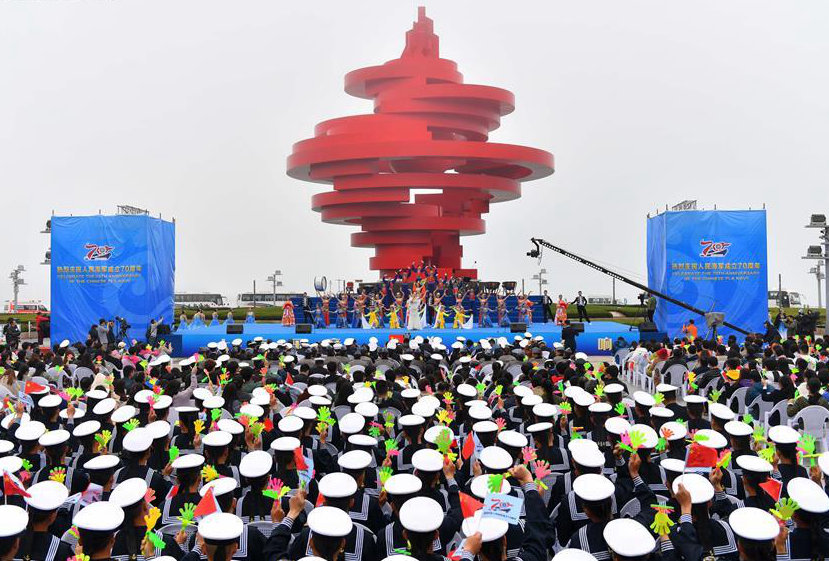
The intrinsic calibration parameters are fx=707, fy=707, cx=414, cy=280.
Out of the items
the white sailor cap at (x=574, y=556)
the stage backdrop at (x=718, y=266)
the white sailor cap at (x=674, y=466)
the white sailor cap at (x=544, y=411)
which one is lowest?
the white sailor cap at (x=574, y=556)

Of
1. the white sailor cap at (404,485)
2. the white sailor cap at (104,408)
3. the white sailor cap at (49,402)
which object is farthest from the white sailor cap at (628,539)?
the white sailor cap at (49,402)

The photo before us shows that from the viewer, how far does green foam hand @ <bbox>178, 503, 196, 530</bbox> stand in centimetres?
421

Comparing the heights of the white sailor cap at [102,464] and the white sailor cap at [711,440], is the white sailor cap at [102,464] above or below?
below

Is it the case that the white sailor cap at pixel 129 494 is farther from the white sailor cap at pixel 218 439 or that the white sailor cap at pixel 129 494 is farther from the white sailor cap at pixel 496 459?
the white sailor cap at pixel 496 459

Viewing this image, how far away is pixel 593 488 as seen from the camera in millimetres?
4004

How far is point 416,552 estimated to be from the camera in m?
3.58

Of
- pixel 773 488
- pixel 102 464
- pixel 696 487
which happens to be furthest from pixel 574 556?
pixel 102 464

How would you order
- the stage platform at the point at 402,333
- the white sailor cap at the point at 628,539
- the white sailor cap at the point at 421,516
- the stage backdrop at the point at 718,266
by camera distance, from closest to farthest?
1. the white sailor cap at the point at 628,539
2. the white sailor cap at the point at 421,516
3. the stage platform at the point at 402,333
4. the stage backdrop at the point at 718,266

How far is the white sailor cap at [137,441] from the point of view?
207 inches

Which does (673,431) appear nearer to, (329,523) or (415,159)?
(329,523)

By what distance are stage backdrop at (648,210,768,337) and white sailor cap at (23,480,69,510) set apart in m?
24.3

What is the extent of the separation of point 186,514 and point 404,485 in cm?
132

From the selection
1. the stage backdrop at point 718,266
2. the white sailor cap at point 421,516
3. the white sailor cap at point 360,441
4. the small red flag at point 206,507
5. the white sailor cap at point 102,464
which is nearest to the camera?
the white sailor cap at point 421,516

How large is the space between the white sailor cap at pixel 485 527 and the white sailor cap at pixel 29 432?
4.21 m
